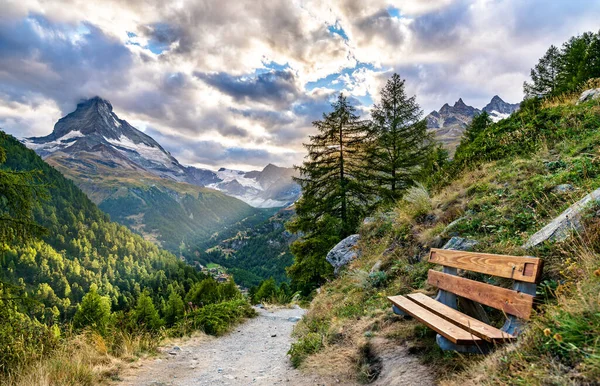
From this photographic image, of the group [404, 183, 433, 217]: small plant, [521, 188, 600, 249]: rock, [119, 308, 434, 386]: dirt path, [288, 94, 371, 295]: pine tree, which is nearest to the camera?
[521, 188, 600, 249]: rock

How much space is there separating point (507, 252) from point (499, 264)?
1497 mm

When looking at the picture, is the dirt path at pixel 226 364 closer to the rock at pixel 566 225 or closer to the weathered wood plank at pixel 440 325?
the weathered wood plank at pixel 440 325

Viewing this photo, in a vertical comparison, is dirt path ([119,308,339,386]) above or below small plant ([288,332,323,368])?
below

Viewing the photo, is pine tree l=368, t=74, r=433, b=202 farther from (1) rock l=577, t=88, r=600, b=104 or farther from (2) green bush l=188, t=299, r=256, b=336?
(2) green bush l=188, t=299, r=256, b=336

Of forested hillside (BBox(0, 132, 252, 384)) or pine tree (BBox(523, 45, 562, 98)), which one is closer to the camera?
forested hillside (BBox(0, 132, 252, 384))

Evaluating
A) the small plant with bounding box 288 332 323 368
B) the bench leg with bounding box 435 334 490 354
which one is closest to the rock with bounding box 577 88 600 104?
the bench leg with bounding box 435 334 490 354

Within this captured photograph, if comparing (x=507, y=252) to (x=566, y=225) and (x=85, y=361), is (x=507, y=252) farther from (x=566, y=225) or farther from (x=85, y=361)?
(x=85, y=361)

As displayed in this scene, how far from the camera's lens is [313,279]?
21812 mm

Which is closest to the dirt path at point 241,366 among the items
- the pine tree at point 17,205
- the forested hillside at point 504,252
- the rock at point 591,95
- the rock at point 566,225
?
the forested hillside at point 504,252

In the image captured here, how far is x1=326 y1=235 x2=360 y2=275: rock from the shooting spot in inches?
564

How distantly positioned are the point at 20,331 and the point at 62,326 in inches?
45.8

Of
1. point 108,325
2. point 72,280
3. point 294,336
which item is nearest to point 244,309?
point 294,336

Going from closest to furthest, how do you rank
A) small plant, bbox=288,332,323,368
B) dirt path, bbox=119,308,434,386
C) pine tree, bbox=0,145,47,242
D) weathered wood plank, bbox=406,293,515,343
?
weathered wood plank, bbox=406,293,515,343 → dirt path, bbox=119,308,434,386 → small plant, bbox=288,332,323,368 → pine tree, bbox=0,145,47,242

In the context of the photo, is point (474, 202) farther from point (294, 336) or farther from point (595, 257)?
point (294, 336)
